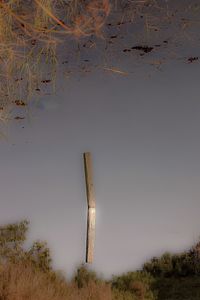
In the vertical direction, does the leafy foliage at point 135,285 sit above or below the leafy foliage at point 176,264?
below

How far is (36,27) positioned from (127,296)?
10518 mm

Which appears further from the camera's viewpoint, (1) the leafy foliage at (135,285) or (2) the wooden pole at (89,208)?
(1) the leafy foliage at (135,285)

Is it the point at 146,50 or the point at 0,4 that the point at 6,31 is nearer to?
the point at 0,4

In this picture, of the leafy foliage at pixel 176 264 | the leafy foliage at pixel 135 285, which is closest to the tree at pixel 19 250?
the leafy foliage at pixel 135 285

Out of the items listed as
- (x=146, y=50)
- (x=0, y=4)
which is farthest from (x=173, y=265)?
(x=0, y=4)

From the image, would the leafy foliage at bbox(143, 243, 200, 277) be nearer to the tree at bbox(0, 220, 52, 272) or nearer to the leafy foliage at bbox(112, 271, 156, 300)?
the leafy foliage at bbox(112, 271, 156, 300)

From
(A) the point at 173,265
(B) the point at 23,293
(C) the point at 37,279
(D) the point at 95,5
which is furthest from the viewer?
(A) the point at 173,265

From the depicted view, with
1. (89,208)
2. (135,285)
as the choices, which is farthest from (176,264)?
(89,208)

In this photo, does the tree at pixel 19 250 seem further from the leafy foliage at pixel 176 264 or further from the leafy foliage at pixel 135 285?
the leafy foliage at pixel 176 264

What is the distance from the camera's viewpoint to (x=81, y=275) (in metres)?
14.6

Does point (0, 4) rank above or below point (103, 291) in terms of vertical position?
above

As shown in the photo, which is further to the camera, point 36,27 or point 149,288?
point 149,288

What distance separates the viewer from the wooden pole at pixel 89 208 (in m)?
7.69

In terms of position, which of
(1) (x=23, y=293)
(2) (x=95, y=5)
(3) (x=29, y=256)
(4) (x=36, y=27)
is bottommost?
(1) (x=23, y=293)
